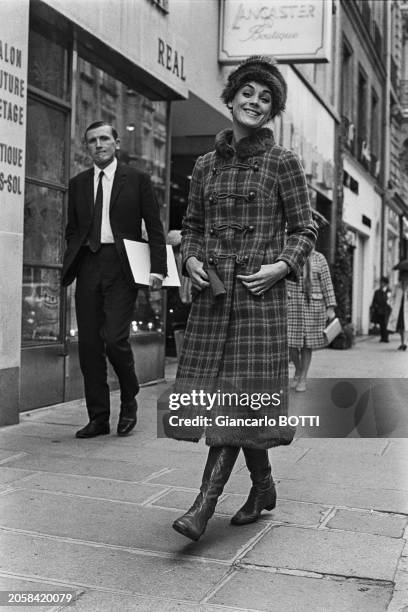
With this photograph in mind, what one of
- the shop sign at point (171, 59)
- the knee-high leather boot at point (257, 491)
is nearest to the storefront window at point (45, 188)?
the shop sign at point (171, 59)

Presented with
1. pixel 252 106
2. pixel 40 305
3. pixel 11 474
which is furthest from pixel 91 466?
pixel 40 305

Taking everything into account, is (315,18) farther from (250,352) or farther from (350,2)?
(350,2)

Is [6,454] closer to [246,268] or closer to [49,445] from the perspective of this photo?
[49,445]

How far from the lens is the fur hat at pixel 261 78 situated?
12.0 ft

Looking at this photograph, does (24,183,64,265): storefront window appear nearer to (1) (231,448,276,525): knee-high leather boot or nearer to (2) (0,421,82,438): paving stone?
(2) (0,421,82,438): paving stone

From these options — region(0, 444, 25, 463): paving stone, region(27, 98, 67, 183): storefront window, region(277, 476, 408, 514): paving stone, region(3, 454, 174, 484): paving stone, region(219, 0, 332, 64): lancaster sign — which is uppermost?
region(219, 0, 332, 64): lancaster sign

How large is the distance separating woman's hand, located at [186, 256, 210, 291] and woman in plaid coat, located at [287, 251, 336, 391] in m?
4.88

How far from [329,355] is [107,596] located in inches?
473

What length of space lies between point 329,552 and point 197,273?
122 cm

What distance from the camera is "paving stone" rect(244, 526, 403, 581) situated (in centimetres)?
324

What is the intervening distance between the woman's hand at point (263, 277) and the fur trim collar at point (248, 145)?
48cm

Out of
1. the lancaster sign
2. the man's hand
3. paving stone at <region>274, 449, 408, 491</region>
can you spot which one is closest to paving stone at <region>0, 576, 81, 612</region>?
paving stone at <region>274, 449, 408, 491</region>

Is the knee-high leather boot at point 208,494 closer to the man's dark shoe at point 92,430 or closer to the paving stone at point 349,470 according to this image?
the paving stone at point 349,470

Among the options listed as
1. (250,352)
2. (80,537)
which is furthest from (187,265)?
(80,537)
